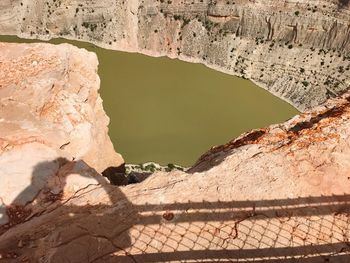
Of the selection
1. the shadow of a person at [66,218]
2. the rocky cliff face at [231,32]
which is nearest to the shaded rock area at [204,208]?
the shadow of a person at [66,218]

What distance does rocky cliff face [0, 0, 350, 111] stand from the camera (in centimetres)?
3594

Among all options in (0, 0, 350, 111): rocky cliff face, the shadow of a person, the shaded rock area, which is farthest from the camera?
(0, 0, 350, 111): rocky cliff face

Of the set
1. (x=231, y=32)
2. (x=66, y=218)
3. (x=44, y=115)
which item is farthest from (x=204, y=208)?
(x=231, y=32)

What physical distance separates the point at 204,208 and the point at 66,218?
9.44ft

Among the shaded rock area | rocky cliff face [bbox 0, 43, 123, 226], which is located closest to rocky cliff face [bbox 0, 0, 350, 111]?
rocky cliff face [bbox 0, 43, 123, 226]

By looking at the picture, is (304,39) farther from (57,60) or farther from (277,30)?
(57,60)

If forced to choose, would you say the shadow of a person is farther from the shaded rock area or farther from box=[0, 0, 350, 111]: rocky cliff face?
box=[0, 0, 350, 111]: rocky cliff face

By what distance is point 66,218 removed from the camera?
8836 mm

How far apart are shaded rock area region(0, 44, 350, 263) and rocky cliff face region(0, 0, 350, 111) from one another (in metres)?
26.1

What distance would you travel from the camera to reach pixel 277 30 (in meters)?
38.5

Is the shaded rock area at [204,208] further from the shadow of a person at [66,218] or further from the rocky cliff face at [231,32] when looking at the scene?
the rocky cliff face at [231,32]

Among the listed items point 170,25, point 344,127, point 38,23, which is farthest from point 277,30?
point 344,127

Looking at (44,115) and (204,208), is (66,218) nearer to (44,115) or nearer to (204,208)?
(204,208)

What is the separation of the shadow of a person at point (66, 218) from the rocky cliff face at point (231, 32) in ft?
90.4
